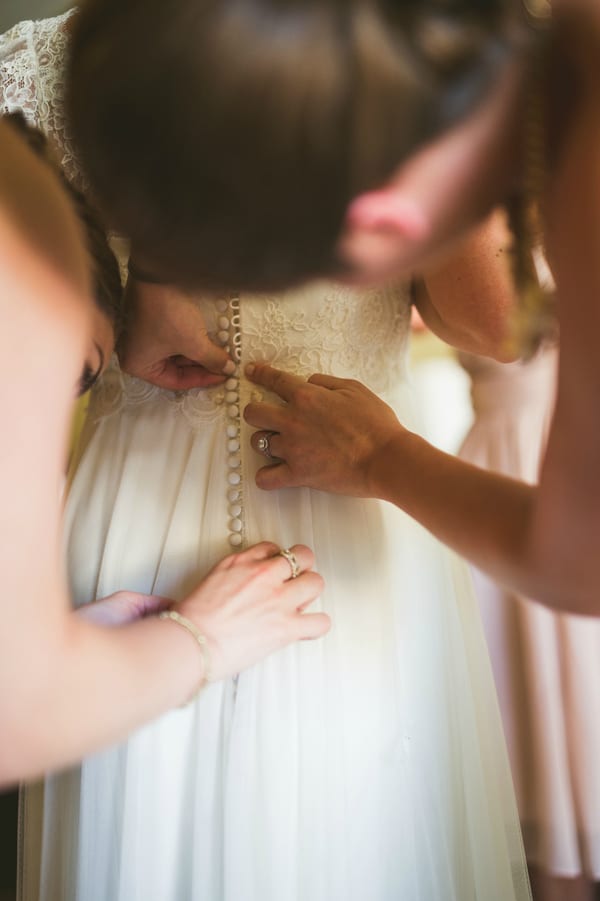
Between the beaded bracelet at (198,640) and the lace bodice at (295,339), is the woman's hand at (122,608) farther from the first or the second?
the lace bodice at (295,339)

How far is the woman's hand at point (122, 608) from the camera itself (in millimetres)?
667

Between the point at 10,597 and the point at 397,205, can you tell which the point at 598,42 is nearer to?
the point at 397,205

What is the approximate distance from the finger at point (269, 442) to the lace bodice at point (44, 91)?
0.29m

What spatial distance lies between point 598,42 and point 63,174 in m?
0.47

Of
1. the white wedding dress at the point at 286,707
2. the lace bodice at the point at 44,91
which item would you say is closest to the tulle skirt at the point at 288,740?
the white wedding dress at the point at 286,707

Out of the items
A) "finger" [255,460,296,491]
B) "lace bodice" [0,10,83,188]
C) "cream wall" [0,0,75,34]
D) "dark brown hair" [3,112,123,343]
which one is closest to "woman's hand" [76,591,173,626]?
"finger" [255,460,296,491]

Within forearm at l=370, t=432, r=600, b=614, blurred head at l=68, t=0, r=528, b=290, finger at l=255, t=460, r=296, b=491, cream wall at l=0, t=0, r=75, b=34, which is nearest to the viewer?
blurred head at l=68, t=0, r=528, b=290

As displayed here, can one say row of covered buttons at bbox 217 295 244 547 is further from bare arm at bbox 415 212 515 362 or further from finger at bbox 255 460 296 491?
bare arm at bbox 415 212 515 362

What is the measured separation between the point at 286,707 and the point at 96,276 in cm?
43

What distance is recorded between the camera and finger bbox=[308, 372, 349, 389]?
76 cm

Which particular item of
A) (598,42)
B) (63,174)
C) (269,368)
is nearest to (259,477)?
(269,368)

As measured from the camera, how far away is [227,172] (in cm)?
36

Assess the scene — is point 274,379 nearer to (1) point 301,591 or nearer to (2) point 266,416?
(2) point 266,416

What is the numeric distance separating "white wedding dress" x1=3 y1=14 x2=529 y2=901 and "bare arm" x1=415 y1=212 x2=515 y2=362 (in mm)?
61
